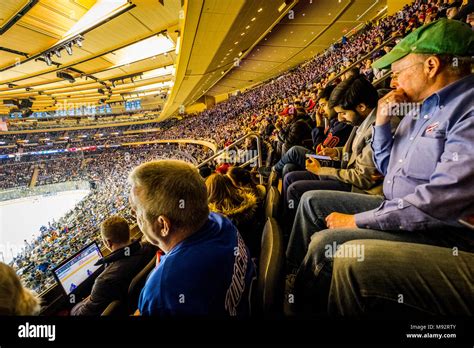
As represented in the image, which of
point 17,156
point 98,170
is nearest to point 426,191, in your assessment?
point 98,170

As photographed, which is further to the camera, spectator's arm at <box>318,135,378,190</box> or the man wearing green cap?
spectator's arm at <box>318,135,378,190</box>

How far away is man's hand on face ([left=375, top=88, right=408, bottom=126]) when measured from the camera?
125cm

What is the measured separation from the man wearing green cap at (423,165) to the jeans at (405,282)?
2cm

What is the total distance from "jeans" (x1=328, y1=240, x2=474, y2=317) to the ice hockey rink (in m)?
18.1

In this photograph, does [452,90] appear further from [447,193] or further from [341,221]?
[341,221]

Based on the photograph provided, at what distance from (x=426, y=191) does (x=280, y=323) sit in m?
0.73

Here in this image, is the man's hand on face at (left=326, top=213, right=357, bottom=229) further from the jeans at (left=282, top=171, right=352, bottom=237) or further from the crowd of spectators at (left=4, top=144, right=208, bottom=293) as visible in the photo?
the crowd of spectators at (left=4, top=144, right=208, bottom=293)

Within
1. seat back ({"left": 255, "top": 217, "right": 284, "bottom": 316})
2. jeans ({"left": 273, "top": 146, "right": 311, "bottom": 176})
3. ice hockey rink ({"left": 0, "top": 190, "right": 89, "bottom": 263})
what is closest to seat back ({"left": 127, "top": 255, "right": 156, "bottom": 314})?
seat back ({"left": 255, "top": 217, "right": 284, "bottom": 316})

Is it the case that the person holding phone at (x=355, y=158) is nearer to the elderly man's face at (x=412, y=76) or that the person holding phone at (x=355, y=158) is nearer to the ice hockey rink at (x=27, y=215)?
the elderly man's face at (x=412, y=76)

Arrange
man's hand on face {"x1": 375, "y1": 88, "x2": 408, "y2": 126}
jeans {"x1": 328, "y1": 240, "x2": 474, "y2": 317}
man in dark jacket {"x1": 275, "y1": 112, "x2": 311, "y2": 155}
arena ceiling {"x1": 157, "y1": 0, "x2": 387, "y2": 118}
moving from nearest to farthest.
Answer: jeans {"x1": 328, "y1": 240, "x2": 474, "y2": 317} → man's hand on face {"x1": 375, "y1": 88, "x2": 408, "y2": 126} → man in dark jacket {"x1": 275, "y1": 112, "x2": 311, "y2": 155} → arena ceiling {"x1": 157, "y1": 0, "x2": 387, "y2": 118}

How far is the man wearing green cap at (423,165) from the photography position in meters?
0.87

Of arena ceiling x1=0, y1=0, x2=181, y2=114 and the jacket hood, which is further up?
arena ceiling x1=0, y1=0, x2=181, y2=114

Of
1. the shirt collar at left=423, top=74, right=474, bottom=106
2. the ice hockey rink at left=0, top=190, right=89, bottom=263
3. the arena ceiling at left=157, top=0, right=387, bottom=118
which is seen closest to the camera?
the shirt collar at left=423, top=74, right=474, bottom=106

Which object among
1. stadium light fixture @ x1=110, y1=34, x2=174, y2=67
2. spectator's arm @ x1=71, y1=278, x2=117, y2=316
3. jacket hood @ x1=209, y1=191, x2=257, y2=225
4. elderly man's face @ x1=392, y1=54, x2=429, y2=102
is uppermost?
stadium light fixture @ x1=110, y1=34, x2=174, y2=67
